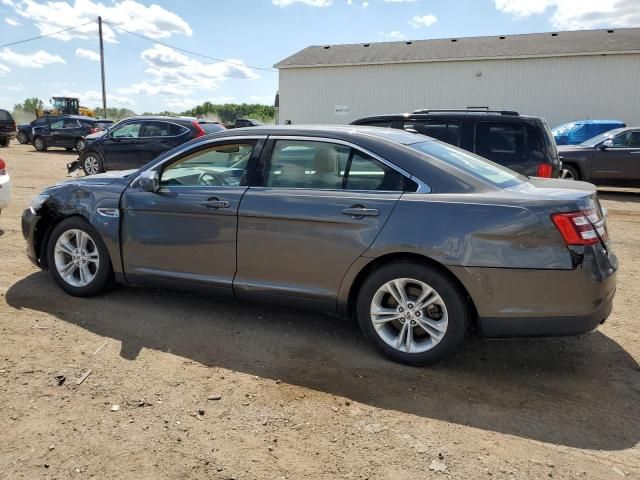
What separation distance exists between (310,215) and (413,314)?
97 centimetres

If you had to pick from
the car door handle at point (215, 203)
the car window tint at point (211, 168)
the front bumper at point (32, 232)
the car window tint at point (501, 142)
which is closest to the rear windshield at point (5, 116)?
the front bumper at point (32, 232)

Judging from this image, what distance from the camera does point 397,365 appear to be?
11.6 ft

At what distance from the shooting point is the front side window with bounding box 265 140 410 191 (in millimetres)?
3582

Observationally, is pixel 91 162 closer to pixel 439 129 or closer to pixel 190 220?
pixel 439 129

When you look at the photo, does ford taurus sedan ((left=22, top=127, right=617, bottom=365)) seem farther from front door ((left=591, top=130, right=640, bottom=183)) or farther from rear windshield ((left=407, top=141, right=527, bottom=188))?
front door ((left=591, top=130, right=640, bottom=183))

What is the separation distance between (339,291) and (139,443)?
158cm

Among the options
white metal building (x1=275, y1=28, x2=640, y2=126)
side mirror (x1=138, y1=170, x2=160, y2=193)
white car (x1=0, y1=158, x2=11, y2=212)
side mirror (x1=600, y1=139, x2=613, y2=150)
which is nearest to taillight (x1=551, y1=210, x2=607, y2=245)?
side mirror (x1=138, y1=170, x2=160, y2=193)

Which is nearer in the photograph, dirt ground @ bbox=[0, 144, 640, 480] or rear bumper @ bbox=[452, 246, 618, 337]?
dirt ground @ bbox=[0, 144, 640, 480]

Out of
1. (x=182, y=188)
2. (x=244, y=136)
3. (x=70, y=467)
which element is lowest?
(x=70, y=467)

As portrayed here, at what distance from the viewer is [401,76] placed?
990 inches

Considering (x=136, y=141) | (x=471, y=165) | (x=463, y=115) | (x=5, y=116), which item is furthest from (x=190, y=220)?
(x=5, y=116)

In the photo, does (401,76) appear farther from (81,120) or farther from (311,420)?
(311,420)

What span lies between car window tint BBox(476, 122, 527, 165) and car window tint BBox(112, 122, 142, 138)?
868 cm

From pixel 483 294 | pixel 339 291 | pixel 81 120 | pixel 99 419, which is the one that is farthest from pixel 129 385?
pixel 81 120
